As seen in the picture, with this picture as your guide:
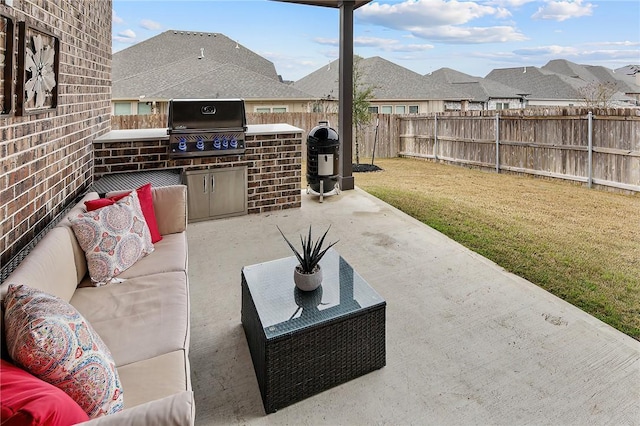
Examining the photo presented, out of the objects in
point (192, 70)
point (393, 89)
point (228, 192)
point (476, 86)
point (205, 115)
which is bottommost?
point (228, 192)

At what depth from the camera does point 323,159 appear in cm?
559

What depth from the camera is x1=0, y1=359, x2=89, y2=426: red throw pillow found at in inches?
33.3

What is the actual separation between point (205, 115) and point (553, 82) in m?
19.0

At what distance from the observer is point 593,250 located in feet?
12.3

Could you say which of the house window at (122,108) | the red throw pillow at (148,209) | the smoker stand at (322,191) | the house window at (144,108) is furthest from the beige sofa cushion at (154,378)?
the house window at (122,108)

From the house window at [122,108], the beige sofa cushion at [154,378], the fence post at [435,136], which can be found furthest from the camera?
the fence post at [435,136]

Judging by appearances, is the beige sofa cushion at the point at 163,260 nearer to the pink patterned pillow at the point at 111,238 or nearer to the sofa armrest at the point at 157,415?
the pink patterned pillow at the point at 111,238

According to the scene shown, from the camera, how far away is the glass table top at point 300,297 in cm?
179

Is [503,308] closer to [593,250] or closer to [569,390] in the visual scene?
[569,390]

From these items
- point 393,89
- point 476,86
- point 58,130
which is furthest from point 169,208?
point 476,86

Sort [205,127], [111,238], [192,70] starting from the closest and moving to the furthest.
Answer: [111,238] < [205,127] < [192,70]

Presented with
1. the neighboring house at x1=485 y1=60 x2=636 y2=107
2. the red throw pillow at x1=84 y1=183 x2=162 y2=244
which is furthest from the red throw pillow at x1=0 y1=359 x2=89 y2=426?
the neighboring house at x1=485 y1=60 x2=636 y2=107

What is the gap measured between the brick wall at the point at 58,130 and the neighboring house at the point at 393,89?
32.0 feet

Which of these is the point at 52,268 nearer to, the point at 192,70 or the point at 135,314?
the point at 135,314
